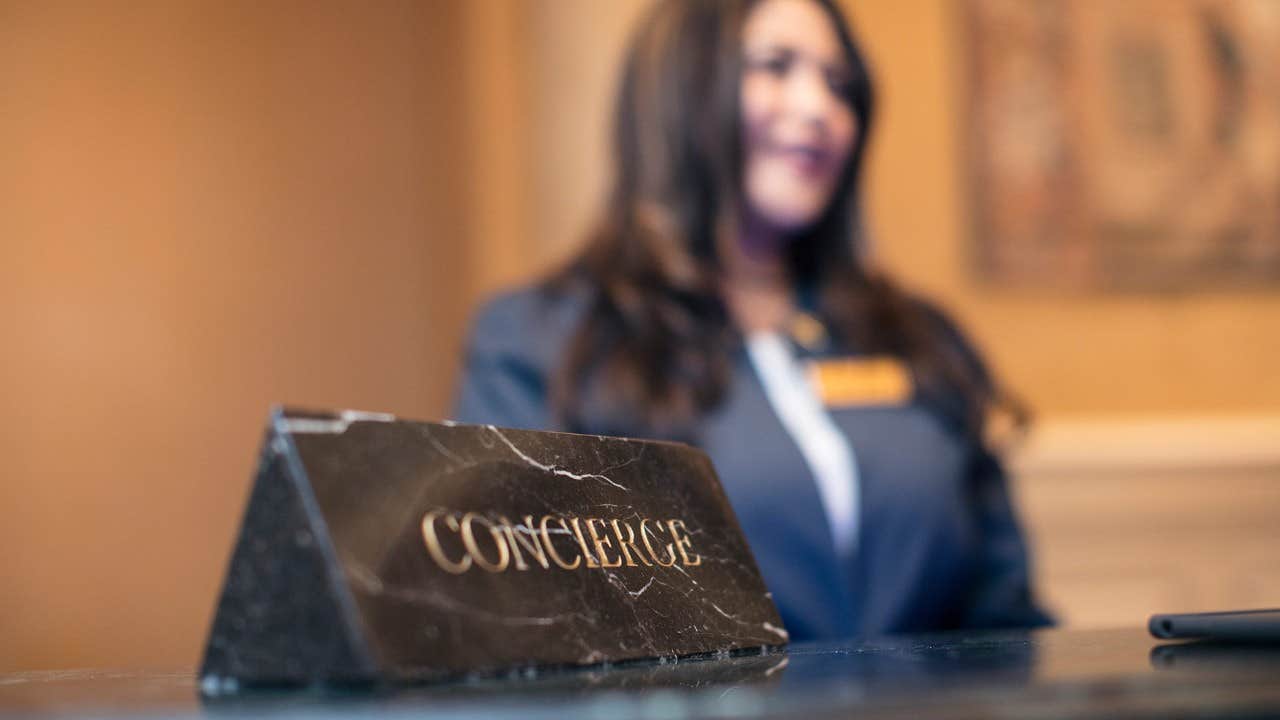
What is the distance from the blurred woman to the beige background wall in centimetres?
95

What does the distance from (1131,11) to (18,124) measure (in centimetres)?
231

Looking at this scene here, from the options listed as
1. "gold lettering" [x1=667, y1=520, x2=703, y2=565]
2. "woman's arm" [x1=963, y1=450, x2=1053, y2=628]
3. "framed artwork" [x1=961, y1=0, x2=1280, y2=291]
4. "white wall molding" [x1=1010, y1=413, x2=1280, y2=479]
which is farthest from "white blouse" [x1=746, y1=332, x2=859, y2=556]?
"framed artwork" [x1=961, y1=0, x2=1280, y2=291]

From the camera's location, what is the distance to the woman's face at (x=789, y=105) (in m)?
1.69

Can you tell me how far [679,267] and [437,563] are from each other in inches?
48.4

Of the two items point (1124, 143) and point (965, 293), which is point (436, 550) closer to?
point (965, 293)

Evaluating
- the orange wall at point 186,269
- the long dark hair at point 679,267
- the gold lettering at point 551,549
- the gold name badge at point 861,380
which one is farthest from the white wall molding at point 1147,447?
the gold lettering at point 551,549

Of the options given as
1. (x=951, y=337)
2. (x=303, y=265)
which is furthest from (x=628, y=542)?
(x=303, y=265)

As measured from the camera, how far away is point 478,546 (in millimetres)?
536

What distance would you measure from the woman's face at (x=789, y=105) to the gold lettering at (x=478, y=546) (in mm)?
1215

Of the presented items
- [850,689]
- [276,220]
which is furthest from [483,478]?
[276,220]

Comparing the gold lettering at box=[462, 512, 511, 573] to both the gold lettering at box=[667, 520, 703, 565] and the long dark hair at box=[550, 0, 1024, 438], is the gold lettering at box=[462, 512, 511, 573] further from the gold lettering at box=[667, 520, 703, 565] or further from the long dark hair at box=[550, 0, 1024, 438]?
the long dark hair at box=[550, 0, 1024, 438]

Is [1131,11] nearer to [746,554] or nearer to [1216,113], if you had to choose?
[1216,113]

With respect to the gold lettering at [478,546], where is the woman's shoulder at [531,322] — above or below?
below

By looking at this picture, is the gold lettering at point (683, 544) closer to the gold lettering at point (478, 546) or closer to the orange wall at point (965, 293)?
the gold lettering at point (478, 546)
